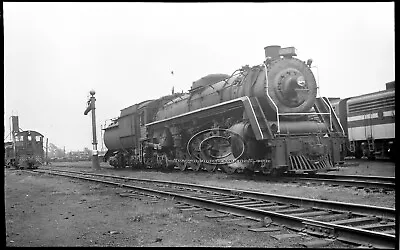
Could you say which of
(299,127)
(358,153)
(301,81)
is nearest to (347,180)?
(299,127)

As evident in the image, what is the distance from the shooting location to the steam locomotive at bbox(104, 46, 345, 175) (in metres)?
8.27

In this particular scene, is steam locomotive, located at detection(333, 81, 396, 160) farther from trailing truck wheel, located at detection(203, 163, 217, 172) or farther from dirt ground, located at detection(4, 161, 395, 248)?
dirt ground, located at detection(4, 161, 395, 248)

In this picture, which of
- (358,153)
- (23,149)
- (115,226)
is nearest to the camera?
(115,226)

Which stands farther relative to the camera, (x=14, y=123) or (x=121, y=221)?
(x=121, y=221)

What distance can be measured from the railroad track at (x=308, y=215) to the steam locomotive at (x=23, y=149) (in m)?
2.02

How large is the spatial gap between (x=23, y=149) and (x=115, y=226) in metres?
2.92

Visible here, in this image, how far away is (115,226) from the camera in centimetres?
434

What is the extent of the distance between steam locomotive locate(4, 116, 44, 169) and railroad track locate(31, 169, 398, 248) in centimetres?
202

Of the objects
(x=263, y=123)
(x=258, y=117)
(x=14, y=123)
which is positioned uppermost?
(x=258, y=117)

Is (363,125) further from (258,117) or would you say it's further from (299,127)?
(258,117)

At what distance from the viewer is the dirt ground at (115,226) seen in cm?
358

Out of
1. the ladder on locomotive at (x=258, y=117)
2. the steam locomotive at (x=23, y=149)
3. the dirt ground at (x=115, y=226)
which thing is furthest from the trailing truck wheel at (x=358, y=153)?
the steam locomotive at (x=23, y=149)

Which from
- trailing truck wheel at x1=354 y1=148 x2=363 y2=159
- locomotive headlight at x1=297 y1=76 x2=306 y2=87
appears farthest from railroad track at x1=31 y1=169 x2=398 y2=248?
trailing truck wheel at x1=354 y1=148 x2=363 y2=159

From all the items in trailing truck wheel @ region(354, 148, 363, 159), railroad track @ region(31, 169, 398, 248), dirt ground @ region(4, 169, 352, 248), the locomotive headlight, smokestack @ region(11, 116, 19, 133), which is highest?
the locomotive headlight
